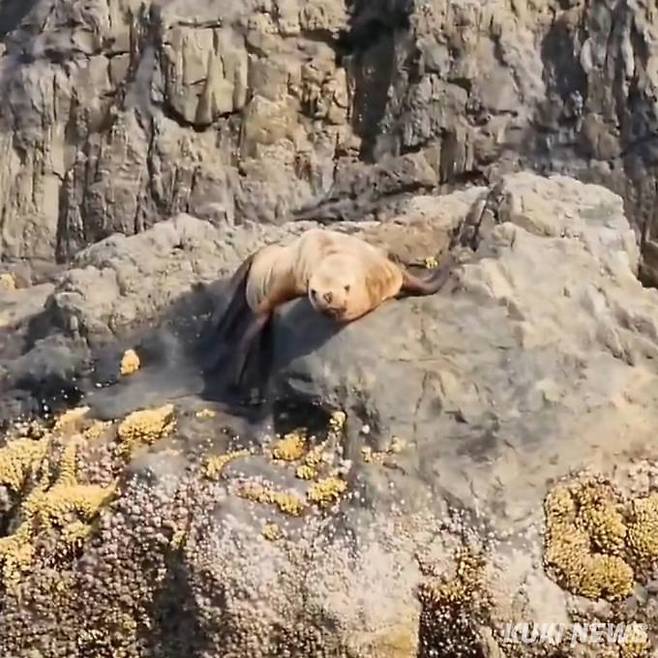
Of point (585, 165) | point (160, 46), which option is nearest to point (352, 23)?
point (160, 46)

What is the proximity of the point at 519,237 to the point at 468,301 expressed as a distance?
0.32 metres

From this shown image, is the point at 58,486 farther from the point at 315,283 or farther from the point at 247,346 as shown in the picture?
the point at 315,283

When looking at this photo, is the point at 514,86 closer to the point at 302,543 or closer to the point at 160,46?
the point at 160,46

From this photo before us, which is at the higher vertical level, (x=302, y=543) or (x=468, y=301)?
(x=468, y=301)

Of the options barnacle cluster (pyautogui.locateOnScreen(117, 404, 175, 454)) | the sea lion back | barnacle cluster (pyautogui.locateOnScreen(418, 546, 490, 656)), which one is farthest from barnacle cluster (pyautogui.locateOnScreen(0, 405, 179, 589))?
barnacle cluster (pyautogui.locateOnScreen(418, 546, 490, 656))

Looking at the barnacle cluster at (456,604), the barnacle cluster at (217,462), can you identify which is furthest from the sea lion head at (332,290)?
the barnacle cluster at (456,604)

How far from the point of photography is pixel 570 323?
9.53ft

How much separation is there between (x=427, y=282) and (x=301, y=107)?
9.32 feet

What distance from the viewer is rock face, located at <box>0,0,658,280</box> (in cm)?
501

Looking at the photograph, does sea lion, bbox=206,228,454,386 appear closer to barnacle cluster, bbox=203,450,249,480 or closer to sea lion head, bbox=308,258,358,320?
sea lion head, bbox=308,258,358,320

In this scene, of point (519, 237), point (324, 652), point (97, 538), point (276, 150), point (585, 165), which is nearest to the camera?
point (324, 652)

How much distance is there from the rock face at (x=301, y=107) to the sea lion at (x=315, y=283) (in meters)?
1.84

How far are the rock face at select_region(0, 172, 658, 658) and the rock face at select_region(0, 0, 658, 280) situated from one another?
195 centimetres

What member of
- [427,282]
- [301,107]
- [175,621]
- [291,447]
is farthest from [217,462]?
[301,107]
